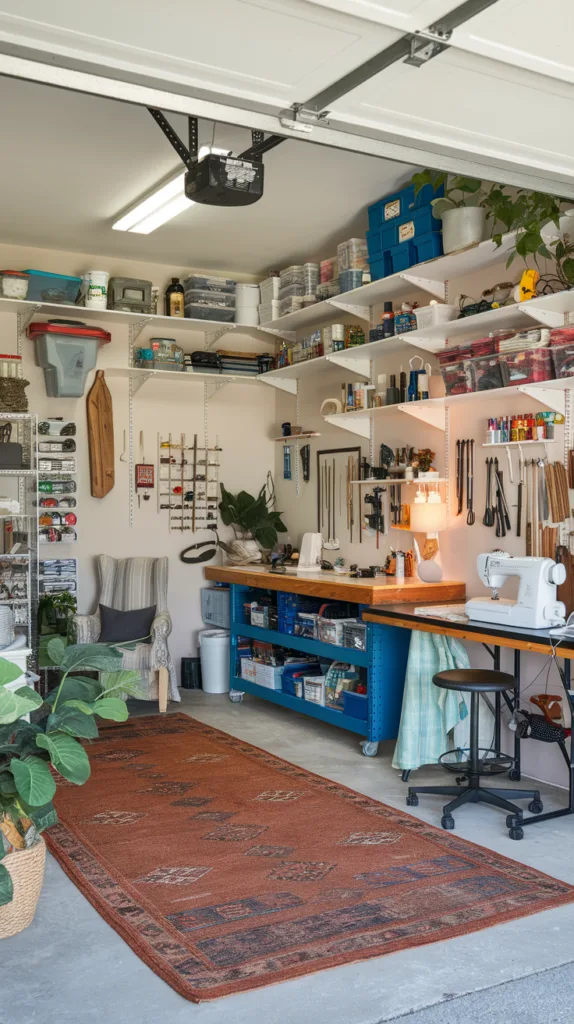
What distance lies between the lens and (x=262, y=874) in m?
3.51

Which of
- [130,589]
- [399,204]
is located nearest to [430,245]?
[399,204]

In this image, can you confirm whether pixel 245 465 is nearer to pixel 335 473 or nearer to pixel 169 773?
pixel 335 473

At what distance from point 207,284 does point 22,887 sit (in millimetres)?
4904

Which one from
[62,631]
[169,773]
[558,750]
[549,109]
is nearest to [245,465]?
[62,631]

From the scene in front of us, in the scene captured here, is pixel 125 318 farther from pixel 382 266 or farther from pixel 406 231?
pixel 406 231

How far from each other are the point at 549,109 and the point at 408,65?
537mm

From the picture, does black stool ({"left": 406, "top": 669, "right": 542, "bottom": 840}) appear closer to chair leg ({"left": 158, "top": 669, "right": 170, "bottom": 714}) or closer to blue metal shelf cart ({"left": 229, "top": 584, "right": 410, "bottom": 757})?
blue metal shelf cart ({"left": 229, "top": 584, "right": 410, "bottom": 757})

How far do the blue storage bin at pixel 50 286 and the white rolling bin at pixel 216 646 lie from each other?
8.08 ft

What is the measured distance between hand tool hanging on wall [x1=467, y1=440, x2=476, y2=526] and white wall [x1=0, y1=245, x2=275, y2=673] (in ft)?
8.86

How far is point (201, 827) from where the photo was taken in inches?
159

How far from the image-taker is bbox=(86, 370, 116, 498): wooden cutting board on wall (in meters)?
6.81

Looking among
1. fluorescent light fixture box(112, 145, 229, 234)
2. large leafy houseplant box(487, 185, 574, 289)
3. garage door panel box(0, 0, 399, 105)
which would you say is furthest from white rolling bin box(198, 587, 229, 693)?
garage door panel box(0, 0, 399, 105)

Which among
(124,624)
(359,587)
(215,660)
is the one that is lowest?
(215,660)

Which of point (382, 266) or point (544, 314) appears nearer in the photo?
point (544, 314)
